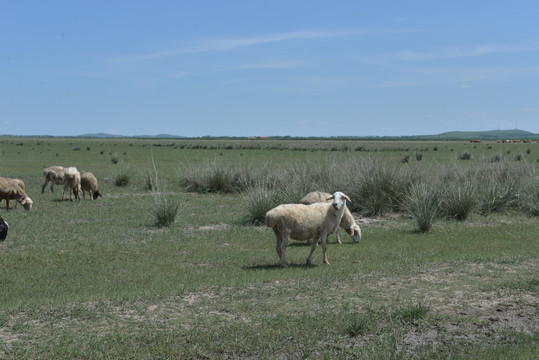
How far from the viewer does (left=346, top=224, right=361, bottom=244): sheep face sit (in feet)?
49.5

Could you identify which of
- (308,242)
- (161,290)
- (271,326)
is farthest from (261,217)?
(271,326)

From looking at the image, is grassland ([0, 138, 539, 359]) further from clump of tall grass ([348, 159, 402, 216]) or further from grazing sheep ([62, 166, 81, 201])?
grazing sheep ([62, 166, 81, 201])

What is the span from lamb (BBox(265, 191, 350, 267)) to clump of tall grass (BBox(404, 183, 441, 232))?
16.8 feet

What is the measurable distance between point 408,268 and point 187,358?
19.6 feet

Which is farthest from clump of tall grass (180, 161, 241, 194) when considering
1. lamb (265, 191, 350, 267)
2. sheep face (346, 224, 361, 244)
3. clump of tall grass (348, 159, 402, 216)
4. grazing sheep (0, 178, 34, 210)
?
lamb (265, 191, 350, 267)

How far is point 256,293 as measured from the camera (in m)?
9.73

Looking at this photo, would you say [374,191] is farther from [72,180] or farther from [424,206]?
[72,180]

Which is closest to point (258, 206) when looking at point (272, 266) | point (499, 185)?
point (272, 266)

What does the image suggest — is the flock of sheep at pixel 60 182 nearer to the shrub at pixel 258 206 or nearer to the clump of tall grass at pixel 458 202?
the shrub at pixel 258 206

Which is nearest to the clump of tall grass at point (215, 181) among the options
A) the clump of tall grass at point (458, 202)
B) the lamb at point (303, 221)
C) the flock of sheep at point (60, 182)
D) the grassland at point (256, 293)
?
the flock of sheep at point (60, 182)

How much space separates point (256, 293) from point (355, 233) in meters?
6.06

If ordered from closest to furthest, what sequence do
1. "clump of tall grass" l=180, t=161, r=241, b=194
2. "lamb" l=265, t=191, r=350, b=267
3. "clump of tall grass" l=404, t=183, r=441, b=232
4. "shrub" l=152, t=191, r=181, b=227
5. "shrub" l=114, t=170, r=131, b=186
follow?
"lamb" l=265, t=191, r=350, b=267
"clump of tall grass" l=404, t=183, r=441, b=232
"shrub" l=152, t=191, r=181, b=227
"clump of tall grass" l=180, t=161, r=241, b=194
"shrub" l=114, t=170, r=131, b=186

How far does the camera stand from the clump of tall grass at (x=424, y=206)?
16891 millimetres

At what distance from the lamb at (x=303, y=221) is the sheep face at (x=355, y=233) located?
2411 mm
